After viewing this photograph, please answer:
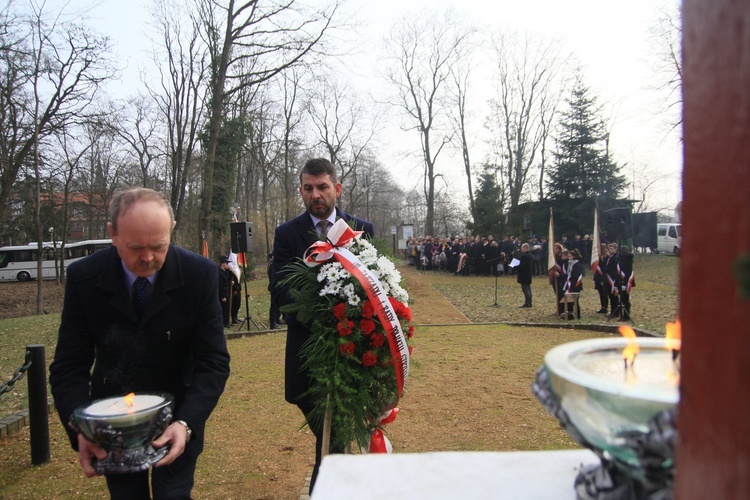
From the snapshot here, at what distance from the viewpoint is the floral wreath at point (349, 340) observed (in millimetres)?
3215

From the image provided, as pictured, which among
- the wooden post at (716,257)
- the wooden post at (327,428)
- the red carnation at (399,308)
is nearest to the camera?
the wooden post at (716,257)

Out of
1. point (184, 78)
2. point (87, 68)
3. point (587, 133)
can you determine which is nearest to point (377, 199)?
point (587, 133)

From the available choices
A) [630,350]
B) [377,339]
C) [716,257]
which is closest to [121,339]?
[377,339]

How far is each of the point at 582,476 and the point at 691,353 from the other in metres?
0.63

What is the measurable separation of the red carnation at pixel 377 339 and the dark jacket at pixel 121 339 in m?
1.08

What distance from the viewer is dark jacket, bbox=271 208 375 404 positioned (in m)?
3.45

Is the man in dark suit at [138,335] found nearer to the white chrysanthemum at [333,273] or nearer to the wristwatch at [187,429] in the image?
the wristwatch at [187,429]

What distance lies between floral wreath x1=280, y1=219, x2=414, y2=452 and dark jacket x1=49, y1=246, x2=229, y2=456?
35.0 inches

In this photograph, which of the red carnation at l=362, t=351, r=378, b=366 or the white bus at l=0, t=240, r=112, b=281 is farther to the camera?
the white bus at l=0, t=240, r=112, b=281

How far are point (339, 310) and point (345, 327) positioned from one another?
0.36ft

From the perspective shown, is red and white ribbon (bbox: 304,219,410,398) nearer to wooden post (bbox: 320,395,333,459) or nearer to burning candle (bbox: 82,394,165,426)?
wooden post (bbox: 320,395,333,459)

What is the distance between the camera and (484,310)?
15734 mm

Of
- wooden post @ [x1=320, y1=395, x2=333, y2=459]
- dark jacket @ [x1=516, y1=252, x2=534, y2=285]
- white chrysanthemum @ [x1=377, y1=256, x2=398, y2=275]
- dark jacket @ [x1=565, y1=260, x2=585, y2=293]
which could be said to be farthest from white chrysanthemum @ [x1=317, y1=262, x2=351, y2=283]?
dark jacket @ [x1=516, y1=252, x2=534, y2=285]

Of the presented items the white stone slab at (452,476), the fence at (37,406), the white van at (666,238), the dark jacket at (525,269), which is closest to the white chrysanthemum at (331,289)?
the white stone slab at (452,476)
